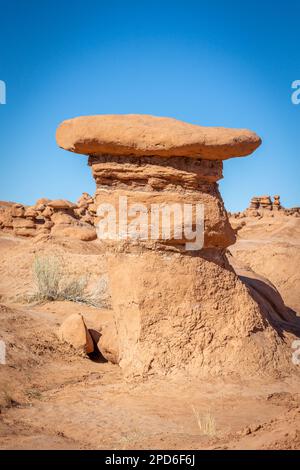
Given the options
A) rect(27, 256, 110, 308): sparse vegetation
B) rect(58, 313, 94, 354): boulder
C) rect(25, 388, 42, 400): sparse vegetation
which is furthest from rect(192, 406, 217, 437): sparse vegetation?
rect(27, 256, 110, 308): sparse vegetation

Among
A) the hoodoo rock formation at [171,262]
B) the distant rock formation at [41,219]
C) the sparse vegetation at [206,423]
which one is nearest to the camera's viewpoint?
the sparse vegetation at [206,423]

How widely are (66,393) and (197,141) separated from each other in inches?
103

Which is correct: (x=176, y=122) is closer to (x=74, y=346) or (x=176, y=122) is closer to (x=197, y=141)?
(x=197, y=141)

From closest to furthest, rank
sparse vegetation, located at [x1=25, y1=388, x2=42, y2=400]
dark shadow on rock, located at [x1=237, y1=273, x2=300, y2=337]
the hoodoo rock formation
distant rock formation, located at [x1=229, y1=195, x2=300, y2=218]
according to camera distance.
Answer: sparse vegetation, located at [x1=25, y1=388, x2=42, y2=400]
the hoodoo rock formation
dark shadow on rock, located at [x1=237, y1=273, x2=300, y2=337]
distant rock formation, located at [x1=229, y1=195, x2=300, y2=218]

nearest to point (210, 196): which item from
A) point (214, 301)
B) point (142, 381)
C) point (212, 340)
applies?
point (214, 301)

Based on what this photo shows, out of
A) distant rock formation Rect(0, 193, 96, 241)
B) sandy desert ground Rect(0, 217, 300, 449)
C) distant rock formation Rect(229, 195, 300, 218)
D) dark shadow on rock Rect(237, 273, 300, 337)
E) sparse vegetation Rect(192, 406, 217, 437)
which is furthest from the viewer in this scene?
distant rock formation Rect(229, 195, 300, 218)

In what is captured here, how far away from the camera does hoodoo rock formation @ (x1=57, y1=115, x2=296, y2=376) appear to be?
4910 mm

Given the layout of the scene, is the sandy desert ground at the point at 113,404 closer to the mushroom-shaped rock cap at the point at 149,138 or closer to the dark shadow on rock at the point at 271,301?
the dark shadow on rock at the point at 271,301

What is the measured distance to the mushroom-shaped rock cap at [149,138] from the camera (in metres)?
4.91

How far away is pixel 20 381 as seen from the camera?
16.2 feet

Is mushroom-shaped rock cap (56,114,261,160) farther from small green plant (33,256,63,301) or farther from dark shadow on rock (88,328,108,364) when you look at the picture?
small green plant (33,256,63,301)

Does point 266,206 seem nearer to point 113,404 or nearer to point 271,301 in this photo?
point 271,301

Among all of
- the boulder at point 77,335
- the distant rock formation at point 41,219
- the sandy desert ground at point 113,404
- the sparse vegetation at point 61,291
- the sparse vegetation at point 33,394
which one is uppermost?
the distant rock formation at point 41,219

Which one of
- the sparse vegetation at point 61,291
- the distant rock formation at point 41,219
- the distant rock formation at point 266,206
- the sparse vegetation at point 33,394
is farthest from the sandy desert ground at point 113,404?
the distant rock formation at point 266,206
